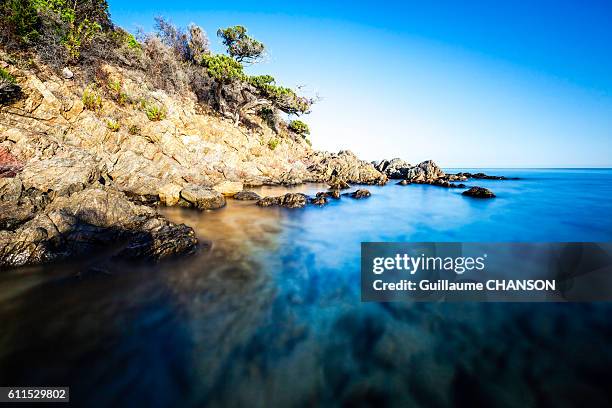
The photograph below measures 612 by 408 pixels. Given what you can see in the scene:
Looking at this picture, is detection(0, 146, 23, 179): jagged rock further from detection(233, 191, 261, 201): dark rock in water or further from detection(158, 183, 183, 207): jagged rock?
detection(233, 191, 261, 201): dark rock in water

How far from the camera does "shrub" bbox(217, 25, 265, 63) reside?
96.4 feet

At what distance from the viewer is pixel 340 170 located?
32969 millimetres

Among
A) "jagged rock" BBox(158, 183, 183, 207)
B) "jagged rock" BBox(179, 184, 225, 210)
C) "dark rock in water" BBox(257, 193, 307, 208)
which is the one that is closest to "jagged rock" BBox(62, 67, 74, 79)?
"jagged rock" BBox(158, 183, 183, 207)

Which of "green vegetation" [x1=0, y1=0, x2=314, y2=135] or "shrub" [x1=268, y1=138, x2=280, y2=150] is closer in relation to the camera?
"green vegetation" [x1=0, y1=0, x2=314, y2=135]

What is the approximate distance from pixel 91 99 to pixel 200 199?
11783mm

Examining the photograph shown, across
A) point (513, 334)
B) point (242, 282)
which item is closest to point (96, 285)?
point (242, 282)

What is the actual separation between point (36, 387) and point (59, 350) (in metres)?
0.65

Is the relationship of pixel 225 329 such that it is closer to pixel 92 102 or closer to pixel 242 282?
pixel 242 282

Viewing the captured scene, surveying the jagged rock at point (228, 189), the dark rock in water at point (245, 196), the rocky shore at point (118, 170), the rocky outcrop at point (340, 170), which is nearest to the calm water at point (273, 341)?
the rocky shore at point (118, 170)

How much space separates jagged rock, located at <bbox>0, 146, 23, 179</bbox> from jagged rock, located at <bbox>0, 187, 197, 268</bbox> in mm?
2884

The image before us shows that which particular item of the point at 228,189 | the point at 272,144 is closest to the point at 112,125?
the point at 228,189

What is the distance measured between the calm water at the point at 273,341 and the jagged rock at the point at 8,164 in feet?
20.7

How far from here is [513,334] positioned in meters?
4.80

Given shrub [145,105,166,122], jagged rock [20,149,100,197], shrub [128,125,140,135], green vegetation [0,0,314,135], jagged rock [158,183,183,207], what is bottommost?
jagged rock [158,183,183,207]
